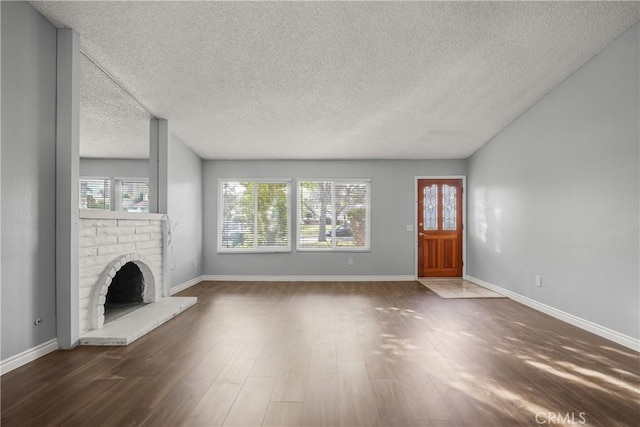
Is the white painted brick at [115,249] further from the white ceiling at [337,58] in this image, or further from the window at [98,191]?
the window at [98,191]

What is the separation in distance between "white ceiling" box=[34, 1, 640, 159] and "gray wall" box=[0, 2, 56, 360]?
345 mm

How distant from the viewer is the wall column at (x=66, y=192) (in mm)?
3037

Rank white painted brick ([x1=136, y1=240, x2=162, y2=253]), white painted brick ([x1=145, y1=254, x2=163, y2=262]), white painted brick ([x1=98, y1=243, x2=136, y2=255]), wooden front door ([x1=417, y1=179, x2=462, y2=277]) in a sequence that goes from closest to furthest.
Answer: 1. white painted brick ([x1=98, y1=243, x2=136, y2=255])
2. white painted brick ([x1=136, y1=240, x2=162, y2=253])
3. white painted brick ([x1=145, y1=254, x2=163, y2=262])
4. wooden front door ([x1=417, y1=179, x2=462, y2=277])

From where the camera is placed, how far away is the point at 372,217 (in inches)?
275

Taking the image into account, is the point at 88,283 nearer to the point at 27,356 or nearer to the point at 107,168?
the point at 27,356

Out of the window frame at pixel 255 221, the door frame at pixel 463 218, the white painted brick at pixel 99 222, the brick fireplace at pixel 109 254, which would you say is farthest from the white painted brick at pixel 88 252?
the door frame at pixel 463 218

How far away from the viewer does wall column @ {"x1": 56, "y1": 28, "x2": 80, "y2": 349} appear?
3.04 meters

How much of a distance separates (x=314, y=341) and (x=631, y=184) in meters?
3.33

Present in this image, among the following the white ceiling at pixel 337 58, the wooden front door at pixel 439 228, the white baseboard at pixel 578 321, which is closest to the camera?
the white ceiling at pixel 337 58

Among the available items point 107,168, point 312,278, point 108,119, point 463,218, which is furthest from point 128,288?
point 463,218

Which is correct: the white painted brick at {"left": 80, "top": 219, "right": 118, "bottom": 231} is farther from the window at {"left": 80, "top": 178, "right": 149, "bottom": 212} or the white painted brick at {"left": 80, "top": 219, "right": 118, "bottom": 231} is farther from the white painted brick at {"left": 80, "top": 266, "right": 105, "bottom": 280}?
the window at {"left": 80, "top": 178, "right": 149, "bottom": 212}

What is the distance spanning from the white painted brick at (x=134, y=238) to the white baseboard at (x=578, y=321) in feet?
17.2

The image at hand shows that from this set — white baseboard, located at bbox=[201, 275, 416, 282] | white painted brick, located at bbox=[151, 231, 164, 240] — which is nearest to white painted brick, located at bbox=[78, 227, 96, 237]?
white painted brick, located at bbox=[151, 231, 164, 240]

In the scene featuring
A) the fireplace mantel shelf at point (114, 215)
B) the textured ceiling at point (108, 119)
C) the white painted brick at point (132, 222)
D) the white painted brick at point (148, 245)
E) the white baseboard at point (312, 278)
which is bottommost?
the white baseboard at point (312, 278)
